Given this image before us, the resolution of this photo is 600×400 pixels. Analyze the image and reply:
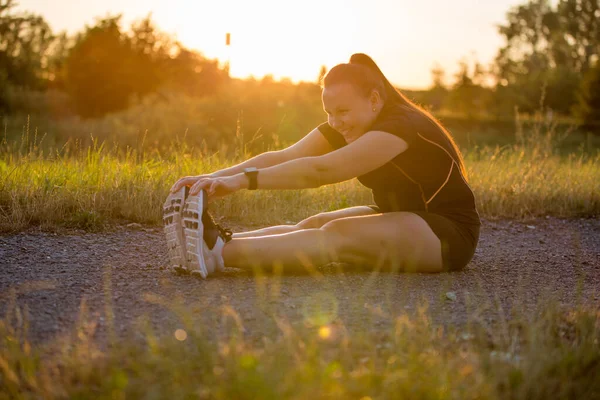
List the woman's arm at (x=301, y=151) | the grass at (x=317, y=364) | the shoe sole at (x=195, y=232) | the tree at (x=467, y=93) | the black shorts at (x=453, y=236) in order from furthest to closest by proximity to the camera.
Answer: the tree at (x=467, y=93) → the woman's arm at (x=301, y=151) → the black shorts at (x=453, y=236) → the shoe sole at (x=195, y=232) → the grass at (x=317, y=364)

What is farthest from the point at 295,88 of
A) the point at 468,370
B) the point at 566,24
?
the point at 566,24

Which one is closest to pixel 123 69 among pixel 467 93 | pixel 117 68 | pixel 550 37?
Answer: pixel 117 68

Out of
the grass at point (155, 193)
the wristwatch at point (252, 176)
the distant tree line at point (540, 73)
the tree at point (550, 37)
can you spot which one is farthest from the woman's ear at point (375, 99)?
the tree at point (550, 37)

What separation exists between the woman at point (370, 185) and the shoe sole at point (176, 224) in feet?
0.03

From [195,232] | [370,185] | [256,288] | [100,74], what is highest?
[100,74]

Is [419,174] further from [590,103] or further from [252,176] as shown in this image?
[590,103]

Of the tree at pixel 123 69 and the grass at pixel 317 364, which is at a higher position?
the tree at pixel 123 69

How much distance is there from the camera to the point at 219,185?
3.12 metres

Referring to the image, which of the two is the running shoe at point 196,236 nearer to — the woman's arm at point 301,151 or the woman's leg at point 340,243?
the woman's leg at point 340,243

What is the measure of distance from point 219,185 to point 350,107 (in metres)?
0.81

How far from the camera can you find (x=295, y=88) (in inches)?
981

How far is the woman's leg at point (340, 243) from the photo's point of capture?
337 centimetres

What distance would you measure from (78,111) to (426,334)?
25.7 meters

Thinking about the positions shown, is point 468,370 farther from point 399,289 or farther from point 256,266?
point 256,266
